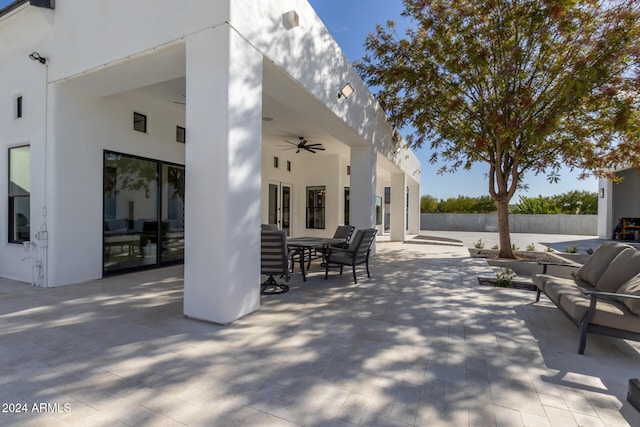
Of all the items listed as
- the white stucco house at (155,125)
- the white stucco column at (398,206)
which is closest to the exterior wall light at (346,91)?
the white stucco house at (155,125)

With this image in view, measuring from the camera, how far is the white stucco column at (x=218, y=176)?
3203 mm

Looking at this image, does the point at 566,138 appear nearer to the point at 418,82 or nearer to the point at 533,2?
the point at 533,2

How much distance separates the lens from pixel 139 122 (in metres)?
5.80

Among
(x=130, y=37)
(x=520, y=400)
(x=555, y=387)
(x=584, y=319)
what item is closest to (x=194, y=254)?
(x=130, y=37)

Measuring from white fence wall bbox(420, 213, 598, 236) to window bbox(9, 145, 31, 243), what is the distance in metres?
21.0

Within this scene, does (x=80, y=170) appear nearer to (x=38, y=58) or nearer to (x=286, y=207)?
(x=38, y=58)

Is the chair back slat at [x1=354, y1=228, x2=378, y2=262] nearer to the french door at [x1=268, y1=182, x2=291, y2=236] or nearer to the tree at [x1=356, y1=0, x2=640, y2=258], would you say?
the tree at [x1=356, y1=0, x2=640, y2=258]

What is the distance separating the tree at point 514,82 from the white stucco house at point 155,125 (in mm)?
1470

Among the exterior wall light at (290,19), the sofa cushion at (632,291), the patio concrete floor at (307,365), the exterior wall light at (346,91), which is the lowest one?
the patio concrete floor at (307,365)

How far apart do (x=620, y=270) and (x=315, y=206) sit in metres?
9.34

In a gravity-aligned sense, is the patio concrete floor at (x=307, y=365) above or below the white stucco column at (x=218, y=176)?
below

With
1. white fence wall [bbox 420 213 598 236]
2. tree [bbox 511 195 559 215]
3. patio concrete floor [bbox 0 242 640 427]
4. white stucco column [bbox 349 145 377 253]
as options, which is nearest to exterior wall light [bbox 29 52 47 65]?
patio concrete floor [bbox 0 242 640 427]

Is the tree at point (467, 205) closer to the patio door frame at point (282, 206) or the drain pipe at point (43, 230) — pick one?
the patio door frame at point (282, 206)

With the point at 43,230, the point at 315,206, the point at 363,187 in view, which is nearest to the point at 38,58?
the point at 43,230
